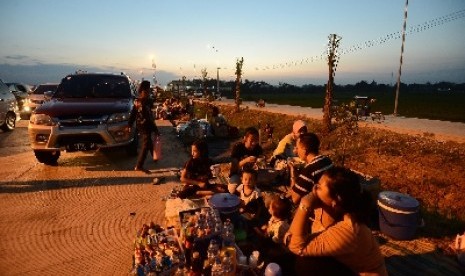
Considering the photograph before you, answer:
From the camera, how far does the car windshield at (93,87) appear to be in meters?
8.81

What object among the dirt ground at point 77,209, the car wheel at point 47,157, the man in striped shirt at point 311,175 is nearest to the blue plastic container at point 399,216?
the man in striped shirt at point 311,175

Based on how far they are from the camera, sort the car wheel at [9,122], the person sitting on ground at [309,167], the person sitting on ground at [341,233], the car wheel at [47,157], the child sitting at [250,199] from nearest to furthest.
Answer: the person sitting on ground at [341,233] → the person sitting on ground at [309,167] → the child sitting at [250,199] → the car wheel at [47,157] → the car wheel at [9,122]

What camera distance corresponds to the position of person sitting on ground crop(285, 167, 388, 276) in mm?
2732

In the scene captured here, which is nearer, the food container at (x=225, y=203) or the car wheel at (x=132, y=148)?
the food container at (x=225, y=203)

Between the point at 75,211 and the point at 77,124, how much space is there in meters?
2.53

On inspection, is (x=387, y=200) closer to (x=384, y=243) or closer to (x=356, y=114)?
(x=384, y=243)

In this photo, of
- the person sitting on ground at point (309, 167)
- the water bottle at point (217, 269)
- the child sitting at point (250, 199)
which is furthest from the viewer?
the child sitting at point (250, 199)

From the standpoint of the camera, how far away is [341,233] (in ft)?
9.04

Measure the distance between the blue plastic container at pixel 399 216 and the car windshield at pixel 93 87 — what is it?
22.8ft

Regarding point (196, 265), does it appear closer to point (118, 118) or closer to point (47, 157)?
point (118, 118)

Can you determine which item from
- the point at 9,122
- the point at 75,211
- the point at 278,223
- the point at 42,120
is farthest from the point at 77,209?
the point at 9,122

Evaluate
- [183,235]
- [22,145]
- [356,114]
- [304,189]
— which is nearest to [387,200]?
[304,189]

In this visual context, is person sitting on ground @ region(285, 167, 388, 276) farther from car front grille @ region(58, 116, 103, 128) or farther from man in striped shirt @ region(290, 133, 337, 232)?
car front grille @ region(58, 116, 103, 128)

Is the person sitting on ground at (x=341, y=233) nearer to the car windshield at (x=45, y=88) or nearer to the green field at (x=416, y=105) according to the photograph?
the car windshield at (x=45, y=88)
